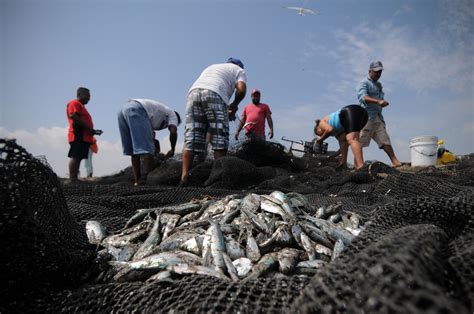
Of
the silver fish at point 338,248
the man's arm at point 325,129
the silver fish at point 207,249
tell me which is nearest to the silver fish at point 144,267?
the silver fish at point 207,249

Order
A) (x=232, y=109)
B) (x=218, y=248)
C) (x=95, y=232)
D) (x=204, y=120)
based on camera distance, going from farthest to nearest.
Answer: (x=232, y=109) → (x=204, y=120) → (x=95, y=232) → (x=218, y=248)

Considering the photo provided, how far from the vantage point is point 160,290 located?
4.82 feet

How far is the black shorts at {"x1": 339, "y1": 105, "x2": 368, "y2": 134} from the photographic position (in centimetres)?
706

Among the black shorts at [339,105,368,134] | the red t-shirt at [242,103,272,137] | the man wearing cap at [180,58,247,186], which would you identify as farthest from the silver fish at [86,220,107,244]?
the red t-shirt at [242,103,272,137]

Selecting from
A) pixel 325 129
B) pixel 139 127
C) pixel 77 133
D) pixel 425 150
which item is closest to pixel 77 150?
pixel 77 133

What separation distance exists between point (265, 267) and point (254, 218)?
23.6 inches

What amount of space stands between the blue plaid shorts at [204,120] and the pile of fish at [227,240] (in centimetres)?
273

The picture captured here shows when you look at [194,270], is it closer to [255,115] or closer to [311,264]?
[311,264]

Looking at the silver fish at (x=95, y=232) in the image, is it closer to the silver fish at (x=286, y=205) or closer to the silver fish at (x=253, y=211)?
the silver fish at (x=253, y=211)

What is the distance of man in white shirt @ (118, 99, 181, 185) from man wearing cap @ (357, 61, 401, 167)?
16.0 feet

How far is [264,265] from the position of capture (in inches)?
69.8

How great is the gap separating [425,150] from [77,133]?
851 cm

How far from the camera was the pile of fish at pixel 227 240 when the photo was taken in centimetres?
178

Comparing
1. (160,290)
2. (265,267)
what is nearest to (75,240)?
(160,290)
